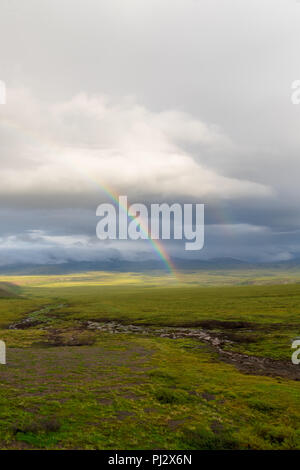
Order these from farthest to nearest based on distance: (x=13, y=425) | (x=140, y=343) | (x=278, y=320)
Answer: (x=278, y=320) → (x=140, y=343) → (x=13, y=425)

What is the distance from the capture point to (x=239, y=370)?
50406 mm

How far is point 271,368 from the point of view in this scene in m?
51.9

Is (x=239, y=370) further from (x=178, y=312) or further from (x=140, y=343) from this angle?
(x=178, y=312)

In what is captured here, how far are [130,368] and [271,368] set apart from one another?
25827 millimetres

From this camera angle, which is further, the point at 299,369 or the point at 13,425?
the point at 299,369

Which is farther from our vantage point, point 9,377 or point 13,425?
point 9,377

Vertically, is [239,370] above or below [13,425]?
below

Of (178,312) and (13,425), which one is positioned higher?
(13,425)

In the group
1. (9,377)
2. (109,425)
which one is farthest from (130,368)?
(109,425)

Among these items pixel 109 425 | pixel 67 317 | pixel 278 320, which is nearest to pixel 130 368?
pixel 109 425
